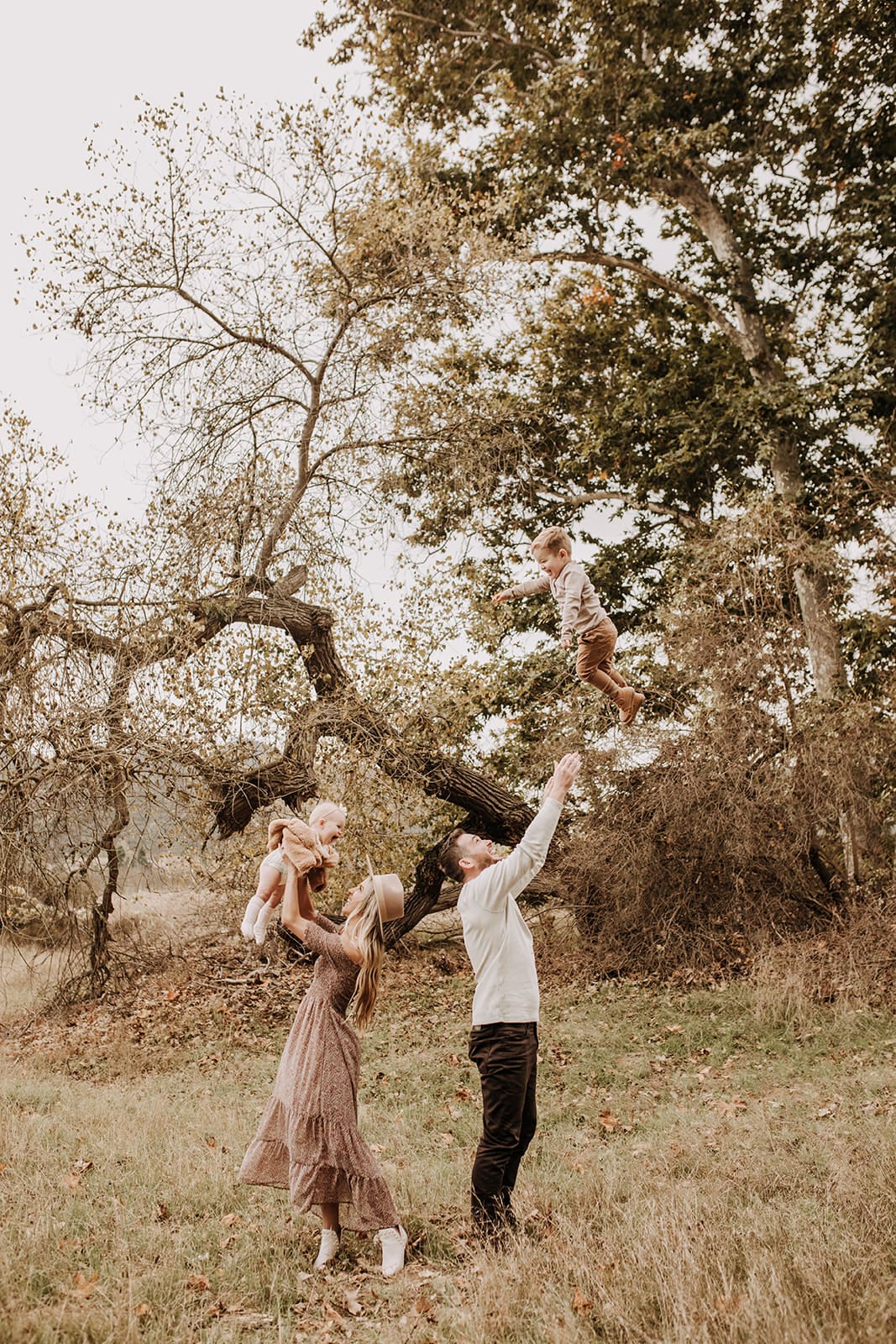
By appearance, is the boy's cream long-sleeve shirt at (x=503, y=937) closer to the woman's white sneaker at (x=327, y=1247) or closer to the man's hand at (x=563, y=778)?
the man's hand at (x=563, y=778)

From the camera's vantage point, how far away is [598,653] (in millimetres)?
6035

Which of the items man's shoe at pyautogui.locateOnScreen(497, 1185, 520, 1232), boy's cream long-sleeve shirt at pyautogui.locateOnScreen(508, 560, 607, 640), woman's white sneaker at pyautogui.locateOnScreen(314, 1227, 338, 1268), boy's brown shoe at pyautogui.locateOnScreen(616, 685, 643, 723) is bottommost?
woman's white sneaker at pyautogui.locateOnScreen(314, 1227, 338, 1268)

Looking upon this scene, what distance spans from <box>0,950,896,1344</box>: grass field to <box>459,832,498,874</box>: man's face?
69.2 inches

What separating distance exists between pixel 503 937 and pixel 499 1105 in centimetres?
78

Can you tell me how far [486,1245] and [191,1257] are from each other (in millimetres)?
1562

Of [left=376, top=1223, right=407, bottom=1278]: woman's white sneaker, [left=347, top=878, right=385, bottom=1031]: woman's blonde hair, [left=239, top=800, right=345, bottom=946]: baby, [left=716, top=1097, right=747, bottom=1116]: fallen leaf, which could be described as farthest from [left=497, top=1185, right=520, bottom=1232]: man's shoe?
[left=716, top=1097, right=747, bottom=1116]: fallen leaf

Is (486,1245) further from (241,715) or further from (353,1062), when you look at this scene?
(241,715)

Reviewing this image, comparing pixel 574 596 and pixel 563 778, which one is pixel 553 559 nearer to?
pixel 574 596

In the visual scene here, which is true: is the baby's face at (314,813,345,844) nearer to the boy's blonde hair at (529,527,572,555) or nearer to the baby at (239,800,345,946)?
the baby at (239,800,345,946)

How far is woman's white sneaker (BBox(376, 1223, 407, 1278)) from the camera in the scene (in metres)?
4.90

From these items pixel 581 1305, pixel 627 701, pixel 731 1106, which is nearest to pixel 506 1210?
pixel 581 1305

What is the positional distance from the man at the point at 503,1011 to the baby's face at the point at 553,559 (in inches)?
52.2

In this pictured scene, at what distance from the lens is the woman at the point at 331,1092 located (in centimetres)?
495

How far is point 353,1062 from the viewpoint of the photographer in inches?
206
